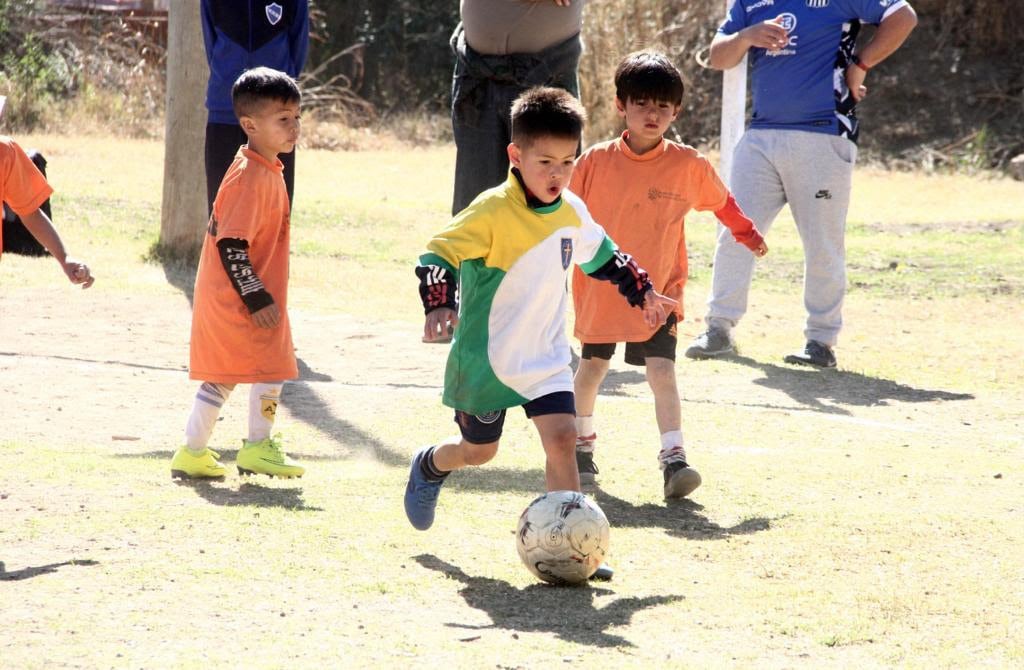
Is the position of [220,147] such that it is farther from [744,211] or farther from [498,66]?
[744,211]

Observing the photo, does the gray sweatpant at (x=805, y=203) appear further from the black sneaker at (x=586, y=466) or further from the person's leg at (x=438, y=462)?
the person's leg at (x=438, y=462)

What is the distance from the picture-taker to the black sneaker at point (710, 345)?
8.23 metres

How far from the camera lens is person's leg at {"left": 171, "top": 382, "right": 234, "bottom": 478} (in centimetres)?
531

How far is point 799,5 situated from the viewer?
26.4 feet

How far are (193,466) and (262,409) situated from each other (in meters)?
0.32

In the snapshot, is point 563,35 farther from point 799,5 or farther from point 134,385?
point 134,385

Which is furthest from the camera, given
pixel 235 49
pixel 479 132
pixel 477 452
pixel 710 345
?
pixel 710 345

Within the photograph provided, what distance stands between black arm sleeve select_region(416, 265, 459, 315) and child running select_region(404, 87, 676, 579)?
0.71 feet

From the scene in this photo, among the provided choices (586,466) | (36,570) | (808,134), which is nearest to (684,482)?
(586,466)

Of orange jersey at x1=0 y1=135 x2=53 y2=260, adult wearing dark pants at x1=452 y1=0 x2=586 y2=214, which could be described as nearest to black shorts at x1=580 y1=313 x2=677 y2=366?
orange jersey at x1=0 y1=135 x2=53 y2=260

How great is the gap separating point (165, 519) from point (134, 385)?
2.26m

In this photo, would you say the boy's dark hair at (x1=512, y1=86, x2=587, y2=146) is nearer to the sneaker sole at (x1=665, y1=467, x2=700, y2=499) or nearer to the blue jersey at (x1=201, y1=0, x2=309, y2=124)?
the sneaker sole at (x1=665, y1=467, x2=700, y2=499)

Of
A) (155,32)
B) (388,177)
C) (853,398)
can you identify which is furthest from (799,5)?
(155,32)

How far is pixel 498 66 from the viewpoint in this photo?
7570 millimetres
